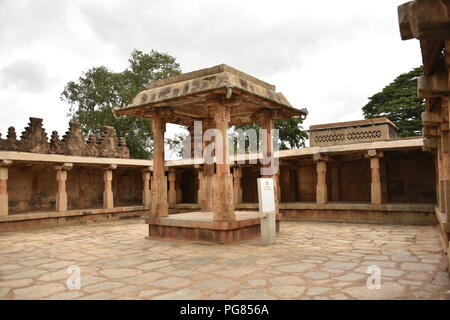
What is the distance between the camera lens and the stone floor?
427cm

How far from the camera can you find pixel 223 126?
26.4ft

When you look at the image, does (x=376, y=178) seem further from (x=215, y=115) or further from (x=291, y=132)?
(x=291, y=132)

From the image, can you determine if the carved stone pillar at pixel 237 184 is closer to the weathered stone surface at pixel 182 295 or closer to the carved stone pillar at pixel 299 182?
the carved stone pillar at pixel 299 182

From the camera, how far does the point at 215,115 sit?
8.10 m

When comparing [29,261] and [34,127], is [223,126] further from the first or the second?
[34,127]

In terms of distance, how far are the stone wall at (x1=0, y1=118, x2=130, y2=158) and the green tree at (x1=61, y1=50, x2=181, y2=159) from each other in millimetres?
8579

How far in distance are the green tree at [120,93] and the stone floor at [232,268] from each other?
16.6 metres

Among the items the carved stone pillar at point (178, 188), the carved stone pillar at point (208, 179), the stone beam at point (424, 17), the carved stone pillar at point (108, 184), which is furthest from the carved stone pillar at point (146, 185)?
the stone beam at point (424, 17)

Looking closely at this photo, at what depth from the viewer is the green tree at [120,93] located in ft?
82.3

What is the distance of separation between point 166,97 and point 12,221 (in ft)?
25.0

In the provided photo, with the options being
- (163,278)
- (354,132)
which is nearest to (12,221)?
(163,278)

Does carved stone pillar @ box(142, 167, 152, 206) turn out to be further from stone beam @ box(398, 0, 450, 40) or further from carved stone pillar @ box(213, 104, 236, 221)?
stone beam @ box(398, 0, 450, 40)

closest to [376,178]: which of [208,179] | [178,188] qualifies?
[208,179]
